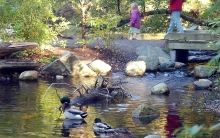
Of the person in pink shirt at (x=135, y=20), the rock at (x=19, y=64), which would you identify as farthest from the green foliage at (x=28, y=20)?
the person in pink shirt at (x=135, y=20)

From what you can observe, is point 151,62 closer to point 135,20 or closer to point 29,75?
point 135,20

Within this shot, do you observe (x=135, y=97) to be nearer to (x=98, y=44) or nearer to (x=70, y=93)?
(x=70, y=93)

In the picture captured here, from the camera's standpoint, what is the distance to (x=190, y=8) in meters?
20.1

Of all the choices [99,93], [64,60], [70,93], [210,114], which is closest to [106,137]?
[210,114]

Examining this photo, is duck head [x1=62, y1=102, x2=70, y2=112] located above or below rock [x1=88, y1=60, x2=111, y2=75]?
above

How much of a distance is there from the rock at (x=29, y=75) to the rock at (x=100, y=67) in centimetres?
208

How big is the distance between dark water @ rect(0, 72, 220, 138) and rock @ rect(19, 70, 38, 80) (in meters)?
0.69

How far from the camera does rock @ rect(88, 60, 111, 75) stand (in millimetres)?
15039

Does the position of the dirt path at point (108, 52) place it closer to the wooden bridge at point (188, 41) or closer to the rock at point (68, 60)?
the rock at point (68, 60)

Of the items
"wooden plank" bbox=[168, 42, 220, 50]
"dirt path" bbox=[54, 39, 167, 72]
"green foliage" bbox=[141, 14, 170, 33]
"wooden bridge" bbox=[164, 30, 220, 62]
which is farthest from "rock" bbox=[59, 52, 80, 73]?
"green foliage" bbox=[141, 14, 170, 33]

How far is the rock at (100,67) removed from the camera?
15.0m

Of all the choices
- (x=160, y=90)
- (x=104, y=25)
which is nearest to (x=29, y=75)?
(x=104, y=25)

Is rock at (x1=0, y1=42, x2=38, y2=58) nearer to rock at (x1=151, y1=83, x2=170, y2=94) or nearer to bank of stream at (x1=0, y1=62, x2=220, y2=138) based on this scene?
bank of stream at (x1=0, y1=62, x2=220, y2=138)

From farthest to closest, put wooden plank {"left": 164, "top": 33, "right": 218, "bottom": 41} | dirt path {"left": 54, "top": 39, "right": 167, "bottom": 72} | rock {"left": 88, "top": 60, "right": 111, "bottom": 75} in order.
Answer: dirt path {"left": 54, "top": 39, "right": 167, "bottom": 72}
wooden plank {"left": 164, "top": 33, "right": 218, "bottom": 41}
rock {"left": 88, "top": 60, "right": 111, "bottom": 75}
